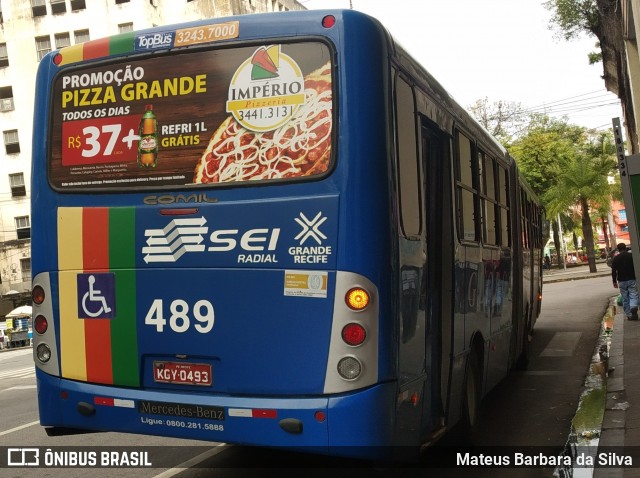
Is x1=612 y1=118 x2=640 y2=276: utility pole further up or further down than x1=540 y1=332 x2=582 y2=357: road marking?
further up

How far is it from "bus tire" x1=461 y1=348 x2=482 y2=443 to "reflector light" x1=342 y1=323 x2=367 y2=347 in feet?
8.22

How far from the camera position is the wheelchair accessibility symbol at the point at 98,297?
573 cm

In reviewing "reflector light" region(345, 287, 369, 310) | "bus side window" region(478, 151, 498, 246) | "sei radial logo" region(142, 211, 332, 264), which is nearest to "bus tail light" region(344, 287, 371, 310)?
"reflector light" region(345, 287, 369, 310)

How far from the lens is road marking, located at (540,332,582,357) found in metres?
14.8

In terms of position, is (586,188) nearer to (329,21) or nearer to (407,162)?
(407,162)

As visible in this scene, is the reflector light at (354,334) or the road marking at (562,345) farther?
the road marking at (562,345)

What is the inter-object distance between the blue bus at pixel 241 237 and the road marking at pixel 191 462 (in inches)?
48.1

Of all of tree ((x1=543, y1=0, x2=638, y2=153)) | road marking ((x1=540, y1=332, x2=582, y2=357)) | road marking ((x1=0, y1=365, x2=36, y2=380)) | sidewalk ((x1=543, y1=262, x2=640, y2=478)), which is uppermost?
tree ((x1=543, y1=0, x2=638, y2=153))

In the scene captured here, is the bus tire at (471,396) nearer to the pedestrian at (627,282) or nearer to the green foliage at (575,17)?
the pedestrian at (627,282)

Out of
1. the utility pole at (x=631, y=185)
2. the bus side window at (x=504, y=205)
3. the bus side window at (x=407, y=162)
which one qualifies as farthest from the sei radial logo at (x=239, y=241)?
the bus side window at (x=504, y=205)

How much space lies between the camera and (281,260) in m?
5.25

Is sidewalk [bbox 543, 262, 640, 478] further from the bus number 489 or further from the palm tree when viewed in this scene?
the palm tree

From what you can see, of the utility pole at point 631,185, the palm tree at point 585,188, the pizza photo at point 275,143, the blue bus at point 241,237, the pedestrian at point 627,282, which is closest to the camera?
the blue bus at point 241,237

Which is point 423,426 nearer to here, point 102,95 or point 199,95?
point 199,95
